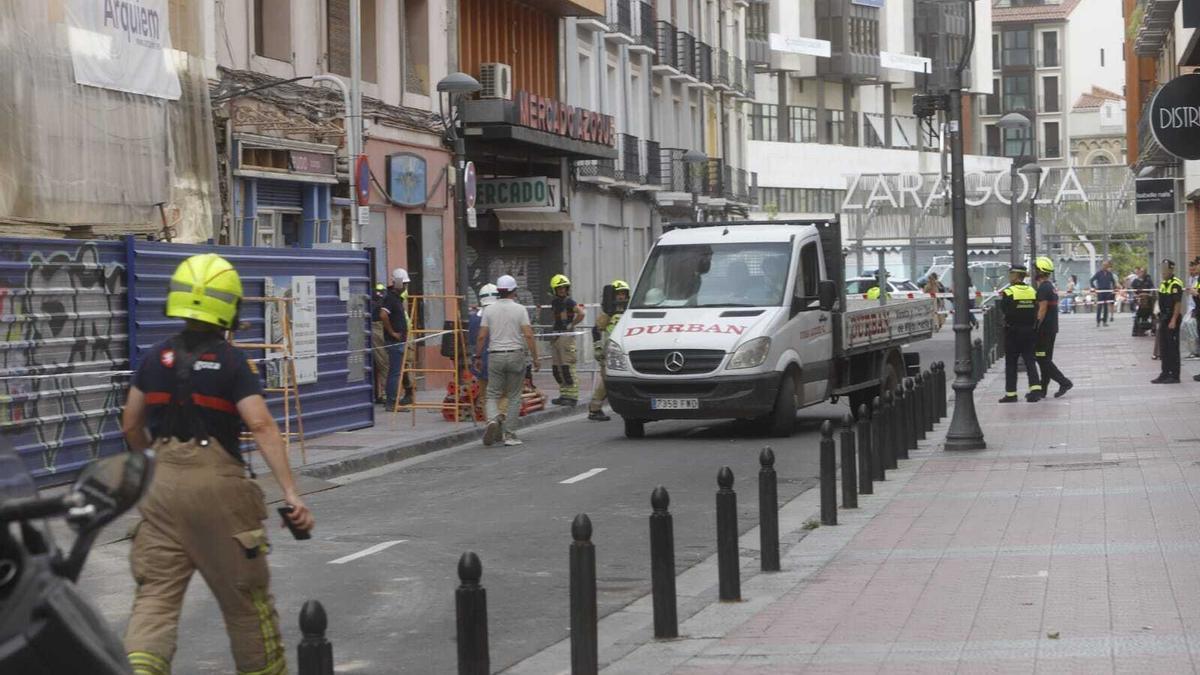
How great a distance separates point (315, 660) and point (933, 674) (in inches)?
130

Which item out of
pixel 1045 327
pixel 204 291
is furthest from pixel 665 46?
pixel 204 291

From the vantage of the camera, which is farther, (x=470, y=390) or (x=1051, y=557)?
(x=470, y=390)

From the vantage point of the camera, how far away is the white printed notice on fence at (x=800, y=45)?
94.4 metres

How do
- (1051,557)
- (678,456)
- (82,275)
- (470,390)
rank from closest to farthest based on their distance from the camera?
(1051,557), (82,275), (678,456), (470,390)

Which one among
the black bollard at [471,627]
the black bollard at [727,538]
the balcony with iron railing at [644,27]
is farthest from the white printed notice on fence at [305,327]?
the balcony with iron railing at [644,27]

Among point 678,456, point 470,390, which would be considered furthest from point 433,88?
point 678,456

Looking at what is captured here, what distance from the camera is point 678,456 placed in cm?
1898

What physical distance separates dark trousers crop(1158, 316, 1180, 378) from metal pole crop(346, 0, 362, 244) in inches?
449

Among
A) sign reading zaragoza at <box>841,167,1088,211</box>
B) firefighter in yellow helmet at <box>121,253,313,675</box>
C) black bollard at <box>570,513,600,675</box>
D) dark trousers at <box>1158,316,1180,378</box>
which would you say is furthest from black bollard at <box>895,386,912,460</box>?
sign reading zaragoza at <box>841,167,1088,211</box>

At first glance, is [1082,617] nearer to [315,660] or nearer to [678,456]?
[315,660]

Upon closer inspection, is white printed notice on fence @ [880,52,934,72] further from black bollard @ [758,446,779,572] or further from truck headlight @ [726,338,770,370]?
black bollard @ [758,446,779,572]

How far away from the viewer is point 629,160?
4834 cm

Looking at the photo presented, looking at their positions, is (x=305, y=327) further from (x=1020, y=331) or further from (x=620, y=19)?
(x=620, y=19)

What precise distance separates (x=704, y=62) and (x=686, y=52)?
2.89 m
